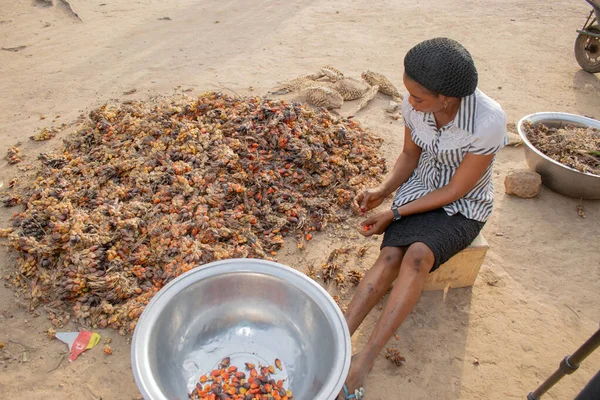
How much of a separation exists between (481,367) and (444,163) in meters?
1.18

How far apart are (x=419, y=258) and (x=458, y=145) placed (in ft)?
2.08

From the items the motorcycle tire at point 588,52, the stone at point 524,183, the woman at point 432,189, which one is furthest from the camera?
the motorcycle tire at point 588,52

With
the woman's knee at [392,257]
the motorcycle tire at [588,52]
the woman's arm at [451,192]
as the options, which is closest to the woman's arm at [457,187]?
the woman's arm at [451,192]

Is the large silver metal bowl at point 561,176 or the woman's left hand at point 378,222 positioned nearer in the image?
the woman's left hand at point 378,222

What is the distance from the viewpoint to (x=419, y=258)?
226 centimetres

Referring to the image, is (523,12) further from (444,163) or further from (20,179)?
(20,179)

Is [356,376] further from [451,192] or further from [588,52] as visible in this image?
[588,52]

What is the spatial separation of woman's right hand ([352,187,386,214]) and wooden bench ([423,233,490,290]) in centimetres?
58

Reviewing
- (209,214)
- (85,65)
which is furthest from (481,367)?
(85,65)

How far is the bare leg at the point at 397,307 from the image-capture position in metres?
2.11

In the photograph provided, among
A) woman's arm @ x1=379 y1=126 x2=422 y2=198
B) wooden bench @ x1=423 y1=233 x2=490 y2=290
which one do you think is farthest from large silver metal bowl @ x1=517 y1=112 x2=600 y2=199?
woman's arm @ x1=379 y1=126 x2=422 y2=198

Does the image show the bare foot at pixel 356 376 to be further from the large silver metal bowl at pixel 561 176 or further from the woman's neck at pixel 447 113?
the large silver metal bowl at pixel 561 176

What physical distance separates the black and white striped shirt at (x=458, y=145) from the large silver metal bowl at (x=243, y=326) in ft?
3.22

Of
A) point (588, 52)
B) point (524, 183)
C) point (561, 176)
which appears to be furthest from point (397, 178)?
point (588, 52)
